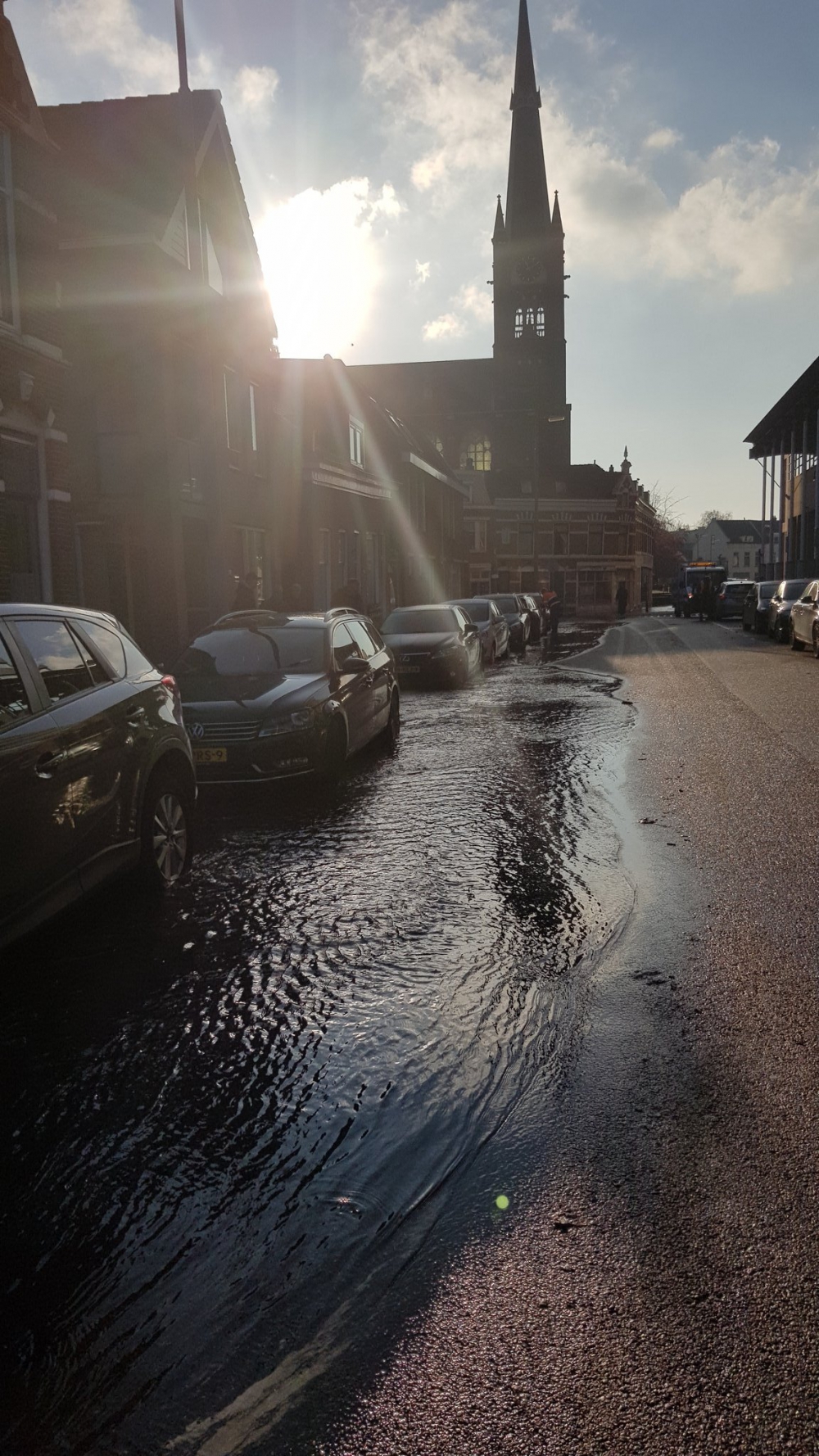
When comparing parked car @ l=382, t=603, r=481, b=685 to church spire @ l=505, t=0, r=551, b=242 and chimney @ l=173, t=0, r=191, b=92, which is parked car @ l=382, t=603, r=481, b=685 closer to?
chimney @ l=173, t=0, r=191, b=92

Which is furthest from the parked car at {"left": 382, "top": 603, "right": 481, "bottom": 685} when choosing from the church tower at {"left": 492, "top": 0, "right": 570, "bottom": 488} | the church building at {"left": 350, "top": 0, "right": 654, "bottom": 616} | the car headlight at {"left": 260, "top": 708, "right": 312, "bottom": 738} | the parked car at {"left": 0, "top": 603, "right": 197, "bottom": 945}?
the church tower at {"left": 492, "top": 0, "right": 570, "bottom": 488}

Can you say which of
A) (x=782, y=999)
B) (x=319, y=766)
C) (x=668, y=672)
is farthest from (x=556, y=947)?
(x=668, y=672)

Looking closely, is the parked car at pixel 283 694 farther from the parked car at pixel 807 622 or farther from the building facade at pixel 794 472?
the building facade at pixel 794 472

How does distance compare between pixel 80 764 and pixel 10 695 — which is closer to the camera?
pixel 10 695

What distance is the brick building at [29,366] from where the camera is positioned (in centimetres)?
1366

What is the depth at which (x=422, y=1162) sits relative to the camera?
3254 mm

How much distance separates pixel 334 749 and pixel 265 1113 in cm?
636

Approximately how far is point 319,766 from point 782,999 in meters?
5.58

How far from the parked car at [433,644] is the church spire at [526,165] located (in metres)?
66.7

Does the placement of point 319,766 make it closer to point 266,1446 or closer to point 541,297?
point 266,1446

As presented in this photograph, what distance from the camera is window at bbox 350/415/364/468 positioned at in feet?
114

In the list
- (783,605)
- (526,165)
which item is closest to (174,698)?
(783,605)

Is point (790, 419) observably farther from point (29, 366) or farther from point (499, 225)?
point (29, 366)

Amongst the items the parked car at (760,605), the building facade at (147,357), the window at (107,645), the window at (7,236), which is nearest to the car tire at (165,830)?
the window at (107,645)
